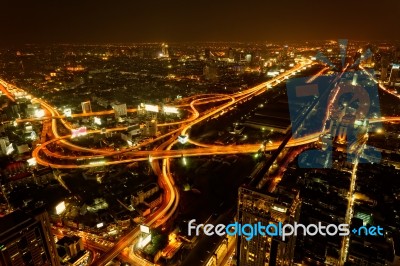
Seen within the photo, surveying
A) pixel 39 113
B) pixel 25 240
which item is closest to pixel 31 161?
pixel 25 240

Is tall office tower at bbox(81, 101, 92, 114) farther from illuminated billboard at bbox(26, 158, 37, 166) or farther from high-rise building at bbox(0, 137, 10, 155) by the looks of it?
illuminated billboard at bbox(26, 158, 37, 166)

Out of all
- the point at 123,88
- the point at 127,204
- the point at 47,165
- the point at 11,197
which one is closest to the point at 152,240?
the point at 127,204

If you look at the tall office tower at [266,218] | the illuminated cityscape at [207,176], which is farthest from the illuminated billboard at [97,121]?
the tall office tower at [266,218]

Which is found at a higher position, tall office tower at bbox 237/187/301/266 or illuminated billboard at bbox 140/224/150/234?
tall office tower at bbox 237/187/301/266

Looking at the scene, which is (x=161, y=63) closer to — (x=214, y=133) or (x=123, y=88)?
(x=123, y=88)

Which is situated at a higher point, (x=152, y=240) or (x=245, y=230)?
(x=245, y=230)

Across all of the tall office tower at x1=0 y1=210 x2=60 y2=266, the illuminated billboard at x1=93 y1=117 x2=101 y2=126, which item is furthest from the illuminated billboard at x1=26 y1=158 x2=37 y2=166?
the tall office tower at x1=0 y1=210 x2=60 y2=266
